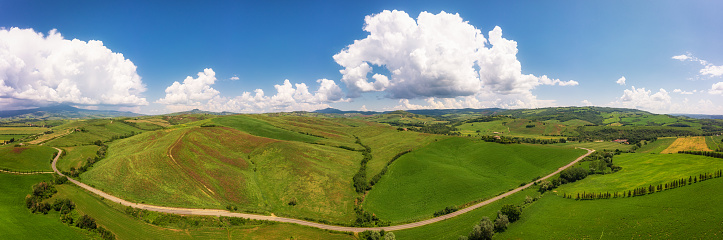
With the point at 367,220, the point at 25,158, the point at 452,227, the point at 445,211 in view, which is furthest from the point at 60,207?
the point at 445,211

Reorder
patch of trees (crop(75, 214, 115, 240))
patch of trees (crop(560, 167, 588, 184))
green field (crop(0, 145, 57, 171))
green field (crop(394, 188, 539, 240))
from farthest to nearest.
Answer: patch of trees (crop(560, 167, 588, 184)) → green field (crop(0, 145, 57, 171)) → green field (crop(394, 188, 539, 240)) → patch of trees (crop(75, 214, 115, 240))

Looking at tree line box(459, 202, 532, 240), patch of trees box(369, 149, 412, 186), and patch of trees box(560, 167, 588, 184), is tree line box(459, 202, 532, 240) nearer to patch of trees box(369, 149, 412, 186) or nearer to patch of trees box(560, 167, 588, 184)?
patch of trees box(560, 167, 588, 184)

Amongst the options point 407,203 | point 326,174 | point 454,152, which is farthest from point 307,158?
point 454,152

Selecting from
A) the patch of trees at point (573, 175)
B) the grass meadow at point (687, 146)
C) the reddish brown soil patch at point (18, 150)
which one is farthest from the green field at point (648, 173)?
the reddish brown soil patch at point (18, 150)

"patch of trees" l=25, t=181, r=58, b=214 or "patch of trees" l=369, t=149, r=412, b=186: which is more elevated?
"patch of trees" l=25, t=181, r=58, b=214

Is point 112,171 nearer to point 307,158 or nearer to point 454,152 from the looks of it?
point 307,158

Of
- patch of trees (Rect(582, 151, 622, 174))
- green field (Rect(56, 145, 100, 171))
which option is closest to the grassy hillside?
green field (Rect(56, 145, 100, 171))

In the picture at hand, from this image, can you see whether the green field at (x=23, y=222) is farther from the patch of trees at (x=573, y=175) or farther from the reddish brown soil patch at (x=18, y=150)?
the patch of trees at (x=573, y=175)
